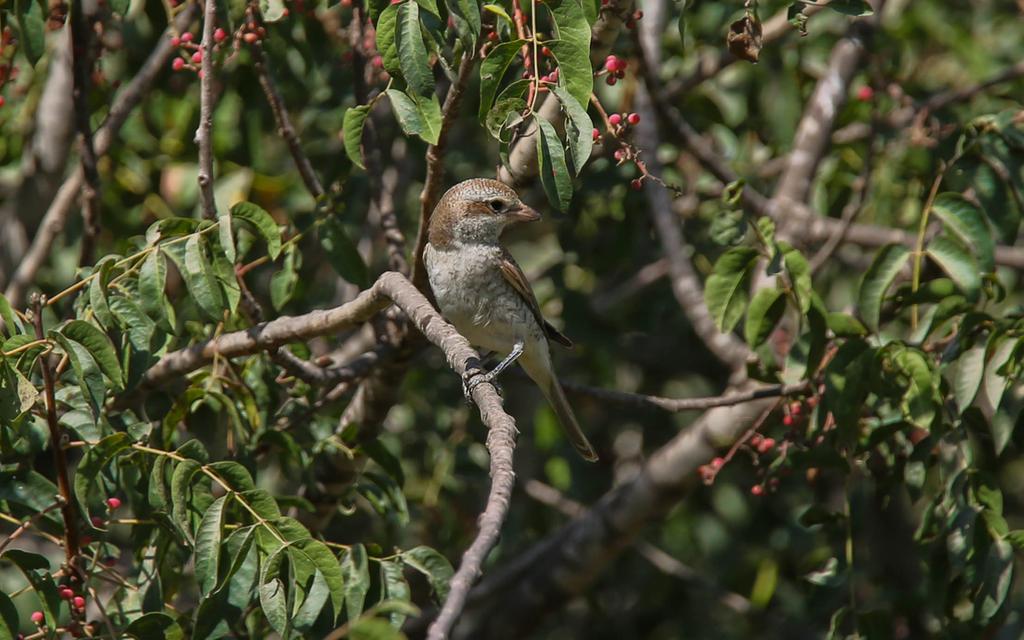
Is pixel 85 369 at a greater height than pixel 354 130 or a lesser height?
lesser

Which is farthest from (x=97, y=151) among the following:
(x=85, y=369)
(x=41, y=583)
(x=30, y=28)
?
(x=41, y=583)

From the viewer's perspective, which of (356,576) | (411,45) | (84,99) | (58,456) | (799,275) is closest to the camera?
(411,45)

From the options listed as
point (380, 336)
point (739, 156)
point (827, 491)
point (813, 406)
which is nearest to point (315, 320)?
point (380, 336)

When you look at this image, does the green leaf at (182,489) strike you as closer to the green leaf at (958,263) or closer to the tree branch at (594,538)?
the tree branch at (594,538)

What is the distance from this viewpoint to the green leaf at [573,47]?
295 centimetres

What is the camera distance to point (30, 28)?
138 inches

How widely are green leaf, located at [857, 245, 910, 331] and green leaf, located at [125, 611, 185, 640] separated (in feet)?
7.45

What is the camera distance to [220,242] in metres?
3.38

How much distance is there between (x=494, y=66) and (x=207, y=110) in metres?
0.98

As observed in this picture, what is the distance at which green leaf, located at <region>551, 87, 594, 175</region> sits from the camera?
2842mm

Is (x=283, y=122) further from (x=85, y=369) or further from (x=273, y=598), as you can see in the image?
(x=273, y=598)

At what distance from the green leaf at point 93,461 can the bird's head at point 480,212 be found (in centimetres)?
160

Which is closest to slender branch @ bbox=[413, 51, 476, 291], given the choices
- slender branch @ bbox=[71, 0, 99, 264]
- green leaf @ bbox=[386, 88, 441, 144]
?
green leaf @ bbox=[386, 88, 441, 144]

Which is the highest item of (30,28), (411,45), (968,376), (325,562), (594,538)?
(30,28)
